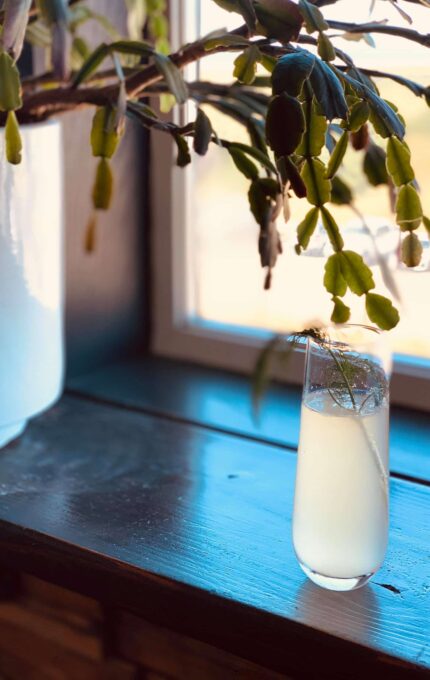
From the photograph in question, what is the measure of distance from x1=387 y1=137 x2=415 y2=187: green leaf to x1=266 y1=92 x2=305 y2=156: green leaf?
0.32ft

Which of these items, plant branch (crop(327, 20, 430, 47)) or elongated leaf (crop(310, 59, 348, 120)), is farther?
plant branch (crop(327, 20, 430, 47))

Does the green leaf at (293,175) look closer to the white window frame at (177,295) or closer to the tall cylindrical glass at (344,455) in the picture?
the tall cylindrical glass at (344,455)

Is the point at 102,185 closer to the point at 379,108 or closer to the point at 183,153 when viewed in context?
the point at 183,153

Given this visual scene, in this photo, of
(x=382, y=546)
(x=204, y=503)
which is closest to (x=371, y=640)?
(x=382, y=546)

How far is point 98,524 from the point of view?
3.26 ft

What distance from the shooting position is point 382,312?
791 millimetres

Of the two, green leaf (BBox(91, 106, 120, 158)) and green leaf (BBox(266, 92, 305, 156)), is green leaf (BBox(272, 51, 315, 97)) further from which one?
green leaf (BBox(91, 106, 120, 158))

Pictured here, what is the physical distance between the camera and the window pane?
1.18m

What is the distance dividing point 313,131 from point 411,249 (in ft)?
0.43

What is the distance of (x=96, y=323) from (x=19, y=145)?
0.62m

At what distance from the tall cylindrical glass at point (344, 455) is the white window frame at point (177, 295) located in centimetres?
56

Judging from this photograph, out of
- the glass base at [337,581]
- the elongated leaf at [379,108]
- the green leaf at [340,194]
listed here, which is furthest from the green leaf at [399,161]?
the glass base at [337,581]

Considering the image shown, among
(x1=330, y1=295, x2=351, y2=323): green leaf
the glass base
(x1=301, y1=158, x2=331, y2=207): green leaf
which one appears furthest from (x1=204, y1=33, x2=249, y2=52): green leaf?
the glass base

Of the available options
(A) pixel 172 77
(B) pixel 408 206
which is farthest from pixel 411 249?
(A) pixel 172 77
